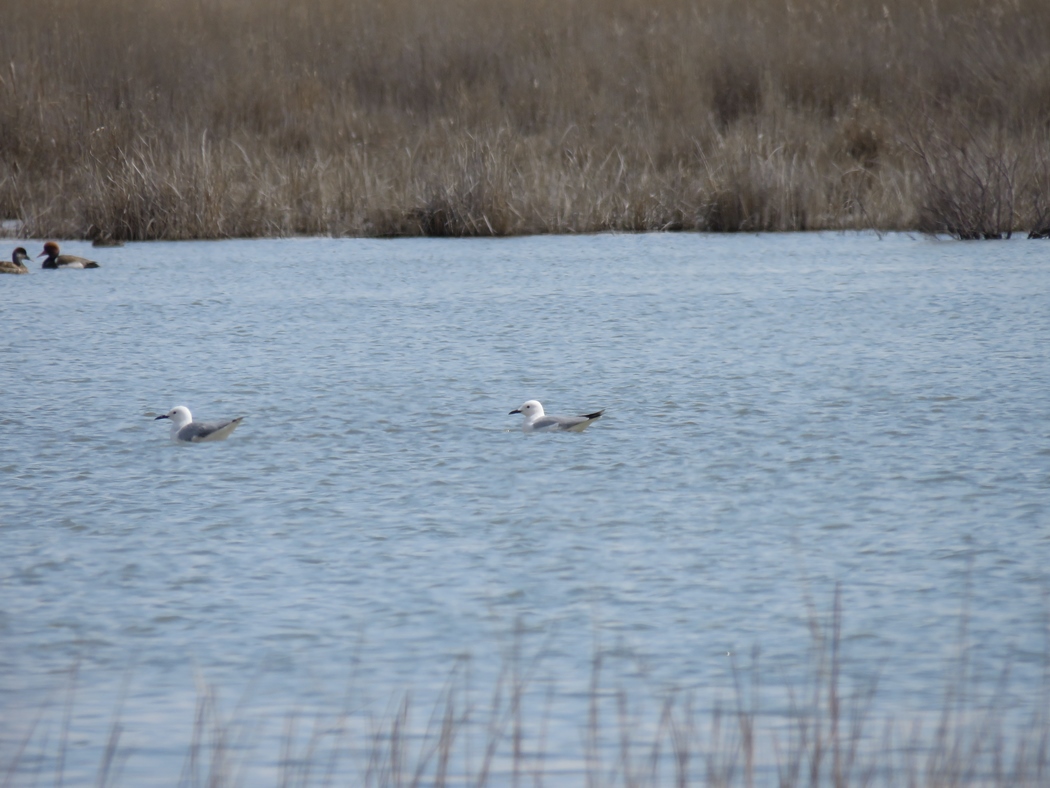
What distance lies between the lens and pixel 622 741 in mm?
3656

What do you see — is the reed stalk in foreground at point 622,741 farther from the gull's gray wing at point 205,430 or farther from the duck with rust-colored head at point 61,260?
the duck with rust-colored head at point 61,260

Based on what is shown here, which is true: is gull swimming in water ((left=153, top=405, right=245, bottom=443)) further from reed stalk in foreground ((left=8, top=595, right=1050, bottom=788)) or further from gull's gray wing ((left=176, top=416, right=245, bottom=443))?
reed stalk in foreground ((left=8, top=595, right=1050, bottom=788))

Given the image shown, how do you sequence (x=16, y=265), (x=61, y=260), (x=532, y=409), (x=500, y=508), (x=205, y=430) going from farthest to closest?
(x=61, y=260)
(x=16, y=265)
(x=532, y=409)
(x=205, y=430)
(x=500, y=508)

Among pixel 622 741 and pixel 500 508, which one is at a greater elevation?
pixel 622 741

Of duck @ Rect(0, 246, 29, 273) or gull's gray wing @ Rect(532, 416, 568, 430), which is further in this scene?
duck @ Rect(0, 246, 29, 273)

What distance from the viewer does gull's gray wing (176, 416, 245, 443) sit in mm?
7684

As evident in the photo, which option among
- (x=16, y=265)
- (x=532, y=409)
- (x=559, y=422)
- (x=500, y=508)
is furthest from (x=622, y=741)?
(x=16, y=265)

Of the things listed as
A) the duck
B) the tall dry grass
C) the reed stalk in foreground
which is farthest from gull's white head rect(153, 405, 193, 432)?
the tall dry grass

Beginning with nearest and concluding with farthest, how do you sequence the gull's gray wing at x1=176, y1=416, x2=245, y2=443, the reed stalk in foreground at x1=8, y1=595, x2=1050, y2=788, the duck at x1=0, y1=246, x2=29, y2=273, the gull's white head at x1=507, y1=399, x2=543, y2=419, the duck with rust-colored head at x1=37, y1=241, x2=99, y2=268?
1. the reed stalk in foreground at x1=8, y1=595, x2=1050, y2=788
2. the gull's gray wing at x1=176, y1=416, x2=245, y2=443
3. the gull's white head at x1=507, y1=399, x2=543, y2=419
4. the duck at x1=0, y1=246, x2=29, y2=273
5. the duck with rust-colored head at x1=37, y1=241, x2=99, y2=268

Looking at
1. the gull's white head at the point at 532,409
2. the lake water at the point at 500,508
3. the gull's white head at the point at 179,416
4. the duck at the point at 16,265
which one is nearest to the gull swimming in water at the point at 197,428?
the gull's white head at the point at 179,416

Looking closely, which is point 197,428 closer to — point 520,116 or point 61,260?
point 61,260

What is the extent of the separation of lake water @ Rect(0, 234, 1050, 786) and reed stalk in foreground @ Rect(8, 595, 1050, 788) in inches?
1.2

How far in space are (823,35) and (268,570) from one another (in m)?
18.7

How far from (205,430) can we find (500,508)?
197cm
